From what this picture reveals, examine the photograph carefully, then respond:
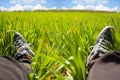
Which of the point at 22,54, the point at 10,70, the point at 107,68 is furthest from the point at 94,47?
the point at 10,70

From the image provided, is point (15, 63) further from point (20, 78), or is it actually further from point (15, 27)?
point (15, 27)

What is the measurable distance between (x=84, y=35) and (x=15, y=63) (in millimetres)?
1048

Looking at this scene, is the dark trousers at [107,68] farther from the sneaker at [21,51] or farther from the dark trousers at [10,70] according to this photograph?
the sneaker at [21,51]

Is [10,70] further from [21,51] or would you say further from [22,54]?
[21,51]

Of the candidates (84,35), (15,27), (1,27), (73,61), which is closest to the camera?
(73,61)

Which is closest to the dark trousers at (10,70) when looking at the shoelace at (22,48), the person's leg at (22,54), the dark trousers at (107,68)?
the person's leg at (22,54)

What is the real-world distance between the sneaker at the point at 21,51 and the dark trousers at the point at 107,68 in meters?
0.50

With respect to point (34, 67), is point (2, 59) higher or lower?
higher

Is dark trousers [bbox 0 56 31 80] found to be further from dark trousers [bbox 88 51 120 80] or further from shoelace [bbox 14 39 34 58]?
shoelace [bbox 14 39 34 58]

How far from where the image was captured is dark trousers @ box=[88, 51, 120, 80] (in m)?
1.09

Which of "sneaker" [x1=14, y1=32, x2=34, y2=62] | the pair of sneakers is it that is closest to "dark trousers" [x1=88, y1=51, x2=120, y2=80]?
the pair of sneakers

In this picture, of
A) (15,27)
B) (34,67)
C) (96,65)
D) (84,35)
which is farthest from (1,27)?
(96,65)

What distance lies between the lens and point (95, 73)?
117cm

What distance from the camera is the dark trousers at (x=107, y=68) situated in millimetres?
1090
